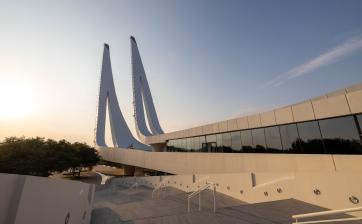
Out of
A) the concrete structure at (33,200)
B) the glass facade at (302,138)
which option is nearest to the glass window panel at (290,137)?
the glass facade at (302,138)

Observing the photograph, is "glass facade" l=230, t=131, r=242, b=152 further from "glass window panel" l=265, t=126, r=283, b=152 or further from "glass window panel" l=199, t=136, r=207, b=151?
"glass window panel" l=199, t=136, r=207, b=151

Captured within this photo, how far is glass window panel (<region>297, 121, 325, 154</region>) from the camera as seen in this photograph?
463 inches

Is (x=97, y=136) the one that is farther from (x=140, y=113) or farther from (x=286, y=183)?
(x=286, y=183)

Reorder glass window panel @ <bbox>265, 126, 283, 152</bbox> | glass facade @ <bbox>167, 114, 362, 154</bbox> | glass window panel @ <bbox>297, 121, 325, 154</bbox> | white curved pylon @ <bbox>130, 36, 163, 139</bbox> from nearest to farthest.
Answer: glass facade @ <bbox>167, 114, 362, 154</bbox> < glass window panel @ <bbox>297, 121, 325, 154</bbox> < glass window panel @ <bbox>265, 126, 283, 152</bbox> < white curved pylon @ <bbox>130, 36, 163, 139</bbox>

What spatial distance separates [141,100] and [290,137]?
1955 inches

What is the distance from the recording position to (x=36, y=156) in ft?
94.7

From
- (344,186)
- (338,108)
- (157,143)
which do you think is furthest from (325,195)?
(157,143)

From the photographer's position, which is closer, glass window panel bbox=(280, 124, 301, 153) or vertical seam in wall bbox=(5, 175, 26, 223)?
vertical seam in wall bbox=(5, 175, 26, 223)

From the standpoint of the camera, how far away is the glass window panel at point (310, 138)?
11766mm

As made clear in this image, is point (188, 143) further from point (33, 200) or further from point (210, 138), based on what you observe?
point (33, 200)

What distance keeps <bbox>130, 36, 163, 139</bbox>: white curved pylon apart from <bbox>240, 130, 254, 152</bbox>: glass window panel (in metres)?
37.0

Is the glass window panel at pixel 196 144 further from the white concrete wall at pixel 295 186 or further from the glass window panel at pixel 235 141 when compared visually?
the white concrete wall at pixel 295 186

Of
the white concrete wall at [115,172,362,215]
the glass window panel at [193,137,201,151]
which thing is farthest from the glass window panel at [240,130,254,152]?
the glass window panel at [193,137,201,151]

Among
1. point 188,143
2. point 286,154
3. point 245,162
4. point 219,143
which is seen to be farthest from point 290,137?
point 188,143
